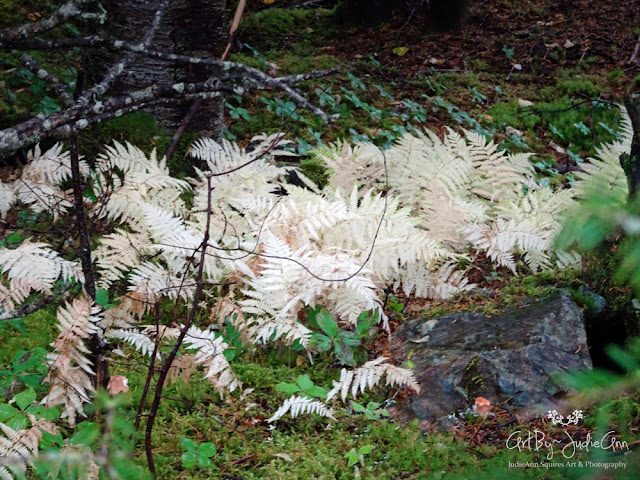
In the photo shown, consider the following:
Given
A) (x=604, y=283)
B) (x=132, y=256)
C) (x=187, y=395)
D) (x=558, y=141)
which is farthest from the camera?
(x=558, y=141)

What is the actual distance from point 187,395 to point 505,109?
5.90 metres

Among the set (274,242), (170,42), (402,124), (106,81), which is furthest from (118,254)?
(402,124)

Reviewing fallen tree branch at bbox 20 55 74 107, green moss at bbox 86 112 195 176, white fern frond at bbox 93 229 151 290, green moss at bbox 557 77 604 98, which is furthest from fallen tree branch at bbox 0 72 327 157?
green moss at bbox 557 77 604 98

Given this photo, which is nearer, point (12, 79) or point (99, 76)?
point (99, 76)

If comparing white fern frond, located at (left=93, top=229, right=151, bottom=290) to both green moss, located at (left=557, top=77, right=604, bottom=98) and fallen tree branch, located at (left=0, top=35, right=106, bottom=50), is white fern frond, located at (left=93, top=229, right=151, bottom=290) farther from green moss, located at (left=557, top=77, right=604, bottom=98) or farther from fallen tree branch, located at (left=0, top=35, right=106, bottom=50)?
green moss, located at (left=557, top=77, right=604, bottom=98)

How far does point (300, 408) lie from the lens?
281cm

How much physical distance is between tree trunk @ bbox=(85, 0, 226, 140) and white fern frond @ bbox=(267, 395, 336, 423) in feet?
9.75

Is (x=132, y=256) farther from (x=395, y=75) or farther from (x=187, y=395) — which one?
(x=395, y=75)

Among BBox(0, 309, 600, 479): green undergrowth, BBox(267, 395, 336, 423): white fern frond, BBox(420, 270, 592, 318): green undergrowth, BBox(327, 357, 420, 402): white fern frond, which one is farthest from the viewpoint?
BBox(420, 270, 592, 318): green undergrowth

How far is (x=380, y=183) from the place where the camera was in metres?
4.77

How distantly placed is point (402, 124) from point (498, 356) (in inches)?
153

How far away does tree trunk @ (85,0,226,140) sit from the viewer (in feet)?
15.2

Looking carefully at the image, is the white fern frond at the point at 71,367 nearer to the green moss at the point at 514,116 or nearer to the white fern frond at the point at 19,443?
the white fern frond at the point at 19,443

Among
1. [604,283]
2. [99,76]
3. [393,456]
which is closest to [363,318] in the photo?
[393,456]
